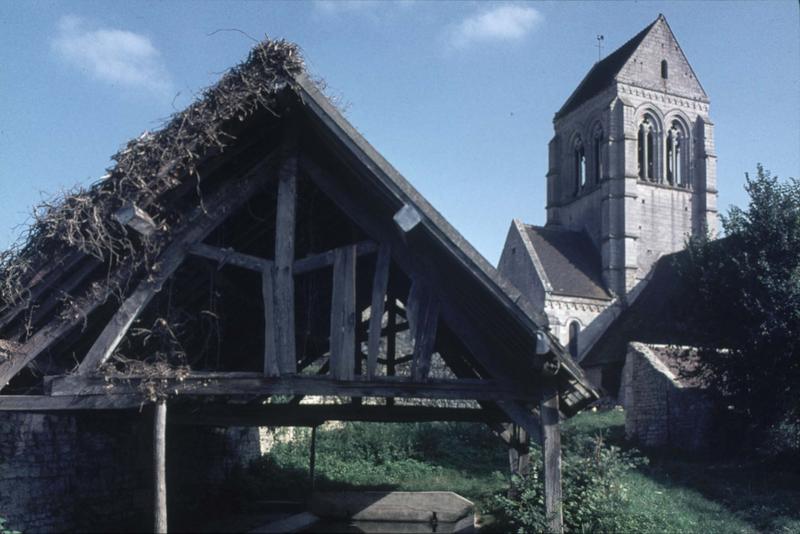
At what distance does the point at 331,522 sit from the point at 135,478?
2.90 meters

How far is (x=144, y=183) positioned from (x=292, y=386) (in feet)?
7.20

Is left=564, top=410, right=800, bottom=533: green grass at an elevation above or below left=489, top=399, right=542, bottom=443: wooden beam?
below

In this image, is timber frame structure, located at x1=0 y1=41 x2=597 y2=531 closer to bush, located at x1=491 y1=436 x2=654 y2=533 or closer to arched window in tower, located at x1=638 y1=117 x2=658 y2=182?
bush, located at x1=491 y1=436 x2=654 y2=533

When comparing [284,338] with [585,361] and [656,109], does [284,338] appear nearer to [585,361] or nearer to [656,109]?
[585,361]

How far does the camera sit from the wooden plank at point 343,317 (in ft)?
22.6

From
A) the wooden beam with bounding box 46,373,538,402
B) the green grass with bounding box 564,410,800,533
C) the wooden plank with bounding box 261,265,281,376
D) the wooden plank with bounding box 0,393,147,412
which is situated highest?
the wooden plank with bounding box 261,265,281,376

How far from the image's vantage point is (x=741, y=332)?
19.4m

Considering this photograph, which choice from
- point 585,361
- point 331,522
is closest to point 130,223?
point 331,522

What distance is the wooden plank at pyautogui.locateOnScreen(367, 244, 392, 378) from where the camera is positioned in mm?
6844

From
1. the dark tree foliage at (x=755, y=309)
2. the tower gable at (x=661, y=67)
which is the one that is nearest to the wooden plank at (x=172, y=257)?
the dark tree foliage at (x=755, y=309)

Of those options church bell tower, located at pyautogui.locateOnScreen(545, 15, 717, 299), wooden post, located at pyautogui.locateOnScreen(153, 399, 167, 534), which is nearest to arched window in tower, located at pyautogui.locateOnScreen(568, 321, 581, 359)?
church bell tower, located at pyautogui.locateOnScreen(545, 15, 717, 299)

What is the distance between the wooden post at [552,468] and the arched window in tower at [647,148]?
39.7 meters

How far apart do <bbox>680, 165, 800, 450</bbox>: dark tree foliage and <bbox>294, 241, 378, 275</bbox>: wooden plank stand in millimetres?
14800

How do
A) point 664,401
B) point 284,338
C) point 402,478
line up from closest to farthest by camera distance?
point 284,338, point 402,478, point 664,401
